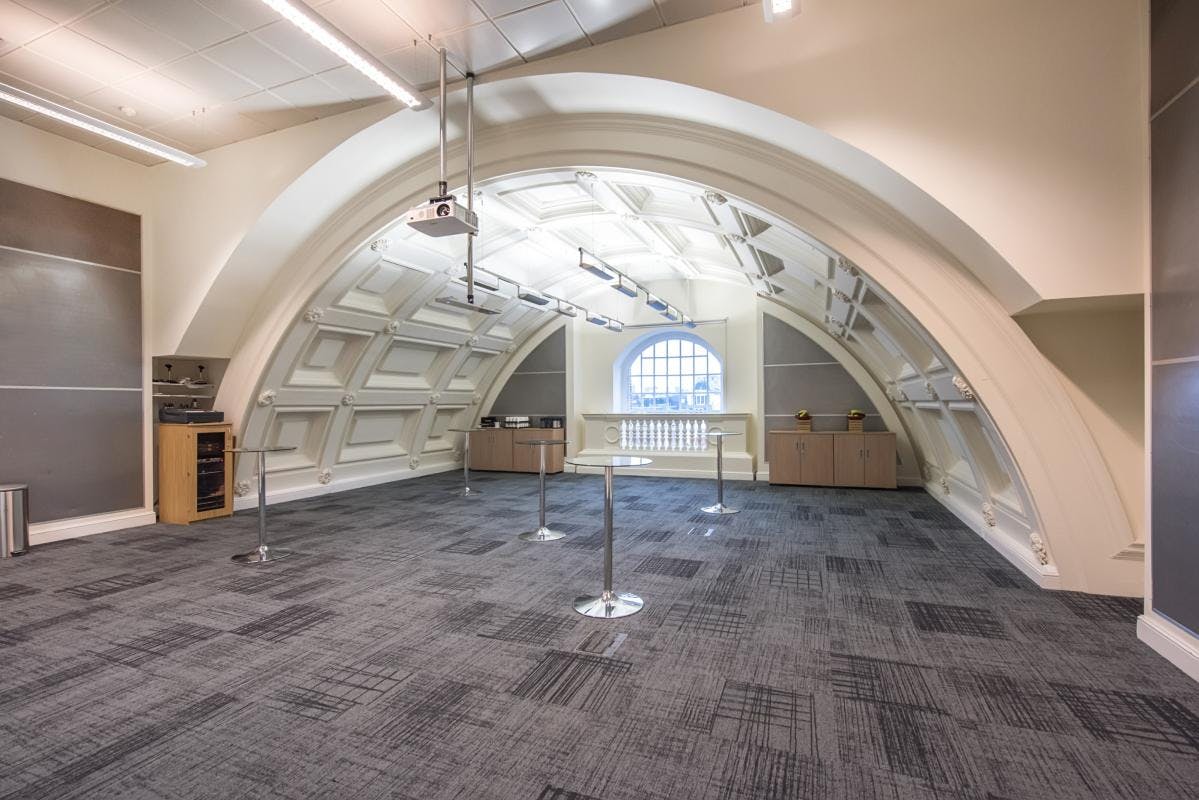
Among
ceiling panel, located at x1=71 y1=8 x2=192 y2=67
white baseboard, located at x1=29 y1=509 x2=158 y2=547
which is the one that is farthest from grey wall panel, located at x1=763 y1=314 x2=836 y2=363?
white baseboard, located at x1=29 y1=509 x2=158 y2=547

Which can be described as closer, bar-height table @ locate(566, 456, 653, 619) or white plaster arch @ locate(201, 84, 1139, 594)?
bar-height table @ locate(566, 456, 653, 619)

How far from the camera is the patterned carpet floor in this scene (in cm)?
183

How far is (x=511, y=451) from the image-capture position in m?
10.7

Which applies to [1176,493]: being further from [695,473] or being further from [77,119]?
[77,119]

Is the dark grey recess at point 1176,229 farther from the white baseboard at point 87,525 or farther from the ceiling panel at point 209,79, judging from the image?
the white baseboard at point 87,525

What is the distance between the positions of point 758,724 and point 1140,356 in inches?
137

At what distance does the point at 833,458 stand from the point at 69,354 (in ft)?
31.5

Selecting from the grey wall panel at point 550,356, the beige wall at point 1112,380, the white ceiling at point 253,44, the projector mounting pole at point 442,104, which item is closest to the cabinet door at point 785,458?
the grey wall panel at point 550,356

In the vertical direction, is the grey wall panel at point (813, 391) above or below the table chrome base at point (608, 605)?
above

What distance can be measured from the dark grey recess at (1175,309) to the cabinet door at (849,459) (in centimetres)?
553

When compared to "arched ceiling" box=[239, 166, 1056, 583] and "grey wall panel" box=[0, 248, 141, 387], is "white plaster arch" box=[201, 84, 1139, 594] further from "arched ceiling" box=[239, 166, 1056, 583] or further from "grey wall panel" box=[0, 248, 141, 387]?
"grey wall panel" box=[0, 248, 141, 387]

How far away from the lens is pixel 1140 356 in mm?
3436

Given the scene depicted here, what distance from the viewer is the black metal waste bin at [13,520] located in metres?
4.73

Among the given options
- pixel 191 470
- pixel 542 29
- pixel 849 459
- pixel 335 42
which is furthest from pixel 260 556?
pixel 849 459
